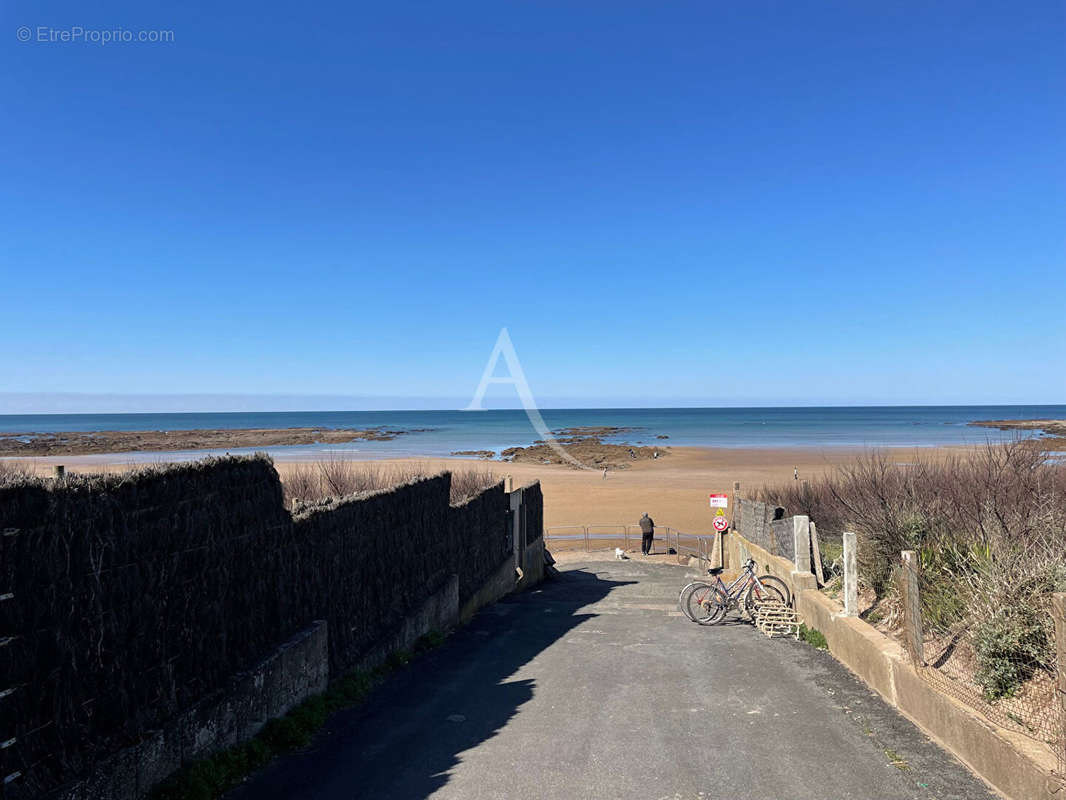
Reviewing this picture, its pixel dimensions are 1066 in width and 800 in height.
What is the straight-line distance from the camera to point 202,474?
6.34 metres

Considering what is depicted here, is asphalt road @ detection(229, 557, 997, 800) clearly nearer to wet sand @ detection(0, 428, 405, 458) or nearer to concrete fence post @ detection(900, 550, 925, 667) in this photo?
concrete fence post @ detection(900, 550, 925, 667)

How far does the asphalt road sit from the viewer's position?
243 inches

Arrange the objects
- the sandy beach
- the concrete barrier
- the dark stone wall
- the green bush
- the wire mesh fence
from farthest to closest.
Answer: the sandy beach
the green bush
the wire mesh fence
the concrete barrier
the dark stone wall

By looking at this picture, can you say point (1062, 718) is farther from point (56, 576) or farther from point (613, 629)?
point (613, 629)

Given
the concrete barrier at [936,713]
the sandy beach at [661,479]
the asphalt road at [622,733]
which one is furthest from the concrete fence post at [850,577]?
the sandy beach at [661,479]

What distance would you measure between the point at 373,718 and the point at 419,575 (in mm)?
3691

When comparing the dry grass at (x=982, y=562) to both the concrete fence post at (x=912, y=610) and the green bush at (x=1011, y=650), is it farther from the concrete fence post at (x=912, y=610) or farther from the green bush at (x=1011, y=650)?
the concrete fence post at (x=912, y=610)

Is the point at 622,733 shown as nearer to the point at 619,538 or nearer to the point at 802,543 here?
the point at 802,543

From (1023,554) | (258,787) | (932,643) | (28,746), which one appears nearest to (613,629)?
(932,643)

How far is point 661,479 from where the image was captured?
49.6m

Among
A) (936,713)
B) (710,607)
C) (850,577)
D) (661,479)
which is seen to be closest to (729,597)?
(710,607)

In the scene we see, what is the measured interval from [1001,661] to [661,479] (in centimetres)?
4323

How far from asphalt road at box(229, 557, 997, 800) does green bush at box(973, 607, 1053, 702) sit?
803 mm

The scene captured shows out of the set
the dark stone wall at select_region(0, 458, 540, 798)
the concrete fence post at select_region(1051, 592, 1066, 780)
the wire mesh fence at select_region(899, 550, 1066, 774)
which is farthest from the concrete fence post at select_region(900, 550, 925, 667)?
the dark stone wall at select_region(0, 458, 540, 798)
